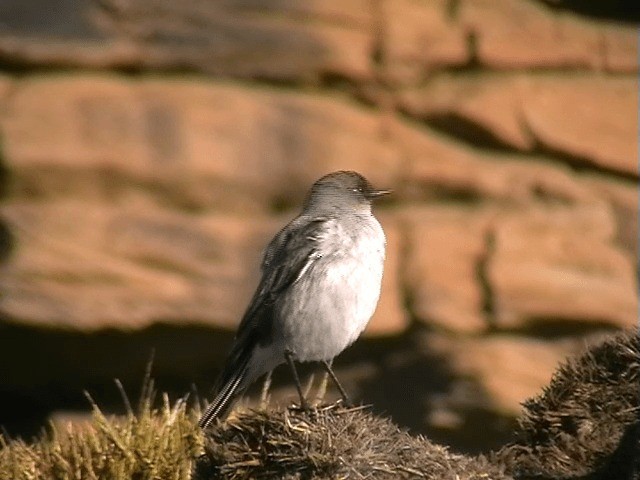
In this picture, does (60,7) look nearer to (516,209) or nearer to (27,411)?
(27,411)

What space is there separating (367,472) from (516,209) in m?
7.76

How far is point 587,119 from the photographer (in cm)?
1365

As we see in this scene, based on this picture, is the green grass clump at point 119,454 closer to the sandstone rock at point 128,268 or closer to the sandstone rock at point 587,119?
the sandstone rock at point 128,268

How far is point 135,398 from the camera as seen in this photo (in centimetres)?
1307

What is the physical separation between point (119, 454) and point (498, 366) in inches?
231

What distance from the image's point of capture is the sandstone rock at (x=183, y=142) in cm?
1255

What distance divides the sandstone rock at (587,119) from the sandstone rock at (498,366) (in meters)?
2.06

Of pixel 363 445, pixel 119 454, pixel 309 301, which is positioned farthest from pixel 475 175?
pixel 363 445

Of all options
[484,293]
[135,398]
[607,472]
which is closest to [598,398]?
[607,472]

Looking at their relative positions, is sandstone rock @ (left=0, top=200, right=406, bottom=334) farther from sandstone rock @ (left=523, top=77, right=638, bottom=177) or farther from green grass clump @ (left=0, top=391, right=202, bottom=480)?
green grass clump @ (left=0, top=391, right=202, bottom=480)

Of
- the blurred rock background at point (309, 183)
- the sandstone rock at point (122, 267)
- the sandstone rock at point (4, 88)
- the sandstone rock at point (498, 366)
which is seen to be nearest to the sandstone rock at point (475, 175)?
the blurred rock background at point (309, 183)

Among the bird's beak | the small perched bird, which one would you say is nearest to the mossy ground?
the small perched bird

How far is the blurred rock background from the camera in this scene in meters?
12.6

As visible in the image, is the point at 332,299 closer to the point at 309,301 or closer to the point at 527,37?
the point at 309,301
